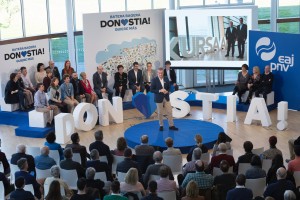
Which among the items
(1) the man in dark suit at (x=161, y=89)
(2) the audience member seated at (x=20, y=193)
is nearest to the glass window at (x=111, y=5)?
(1) the man in dark suit at (x=161, y=89)

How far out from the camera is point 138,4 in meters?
18.9

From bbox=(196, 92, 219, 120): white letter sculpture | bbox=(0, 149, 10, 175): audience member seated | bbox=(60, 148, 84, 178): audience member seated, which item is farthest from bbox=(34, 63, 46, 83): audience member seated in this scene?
bbox=(60, 148, 84, 178): audience member seated

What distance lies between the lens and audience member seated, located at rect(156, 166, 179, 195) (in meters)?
7.85

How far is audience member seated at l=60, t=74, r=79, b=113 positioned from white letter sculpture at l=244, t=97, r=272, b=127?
4230 millimetres

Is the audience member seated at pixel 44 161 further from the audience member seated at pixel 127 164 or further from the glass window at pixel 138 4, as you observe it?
the glass window at pixel 138 4

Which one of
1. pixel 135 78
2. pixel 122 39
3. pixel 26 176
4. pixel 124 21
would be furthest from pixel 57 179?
pixel 124 21

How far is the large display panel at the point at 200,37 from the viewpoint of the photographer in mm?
16172

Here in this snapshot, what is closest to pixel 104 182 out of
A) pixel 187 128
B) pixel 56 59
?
pixel 187 128

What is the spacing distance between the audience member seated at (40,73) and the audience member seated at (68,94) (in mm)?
1400

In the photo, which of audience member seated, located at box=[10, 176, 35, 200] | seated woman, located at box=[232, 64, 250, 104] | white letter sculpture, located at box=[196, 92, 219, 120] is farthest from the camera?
seated woman, located at box=[232, 64, 250, 104]

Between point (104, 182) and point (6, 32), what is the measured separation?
31.5 ft

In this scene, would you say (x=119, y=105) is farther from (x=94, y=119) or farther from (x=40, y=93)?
(x=40, y=93)

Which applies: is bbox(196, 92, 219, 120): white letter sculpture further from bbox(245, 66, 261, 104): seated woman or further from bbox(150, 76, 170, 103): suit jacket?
bbox(150, 76, 170, 103): suit jacket

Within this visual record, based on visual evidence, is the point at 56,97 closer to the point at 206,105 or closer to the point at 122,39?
the point at 122,39
